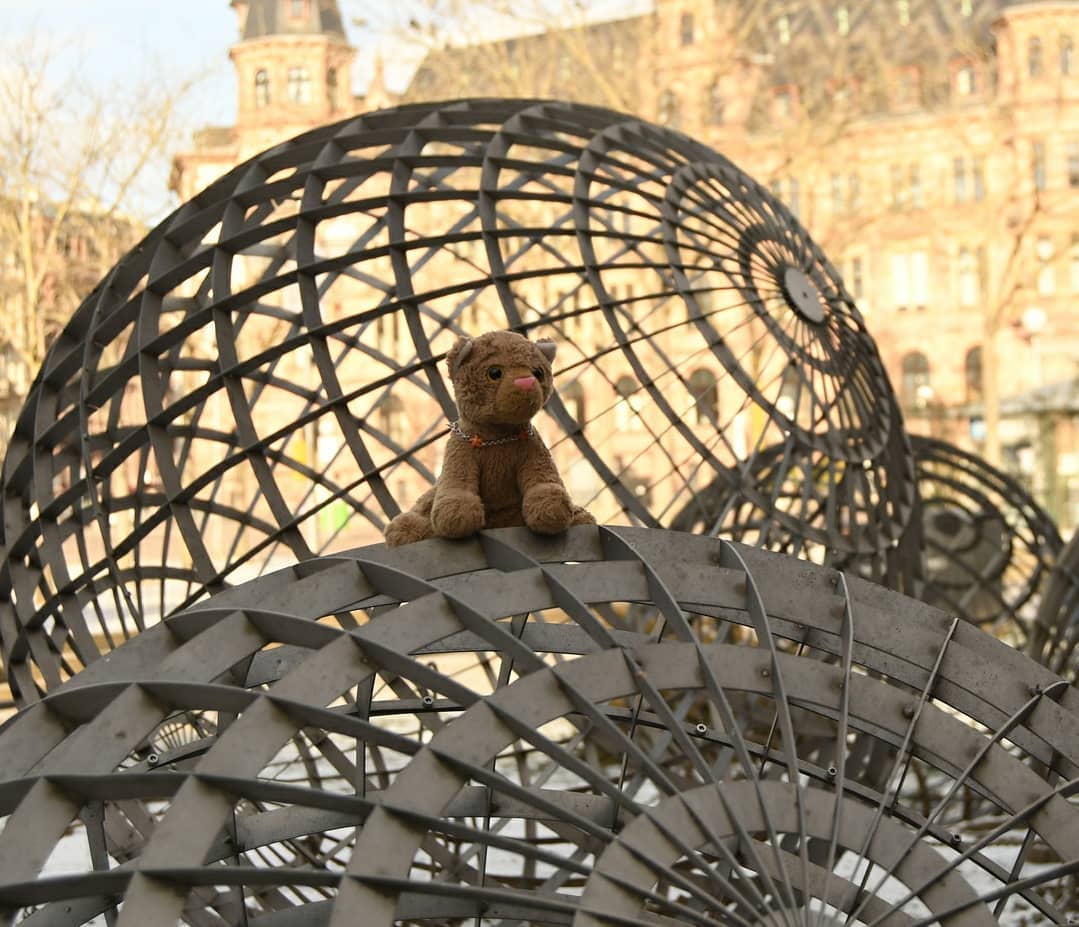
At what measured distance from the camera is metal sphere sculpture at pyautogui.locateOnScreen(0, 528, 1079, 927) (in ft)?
10.1

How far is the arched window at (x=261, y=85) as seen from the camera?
146ft

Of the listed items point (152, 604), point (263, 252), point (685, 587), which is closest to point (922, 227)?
point (152, 604)

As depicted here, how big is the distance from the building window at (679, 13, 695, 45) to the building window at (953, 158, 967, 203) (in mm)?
12340

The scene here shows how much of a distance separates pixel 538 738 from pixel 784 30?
151 feet

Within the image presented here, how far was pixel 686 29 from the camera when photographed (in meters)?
37.7

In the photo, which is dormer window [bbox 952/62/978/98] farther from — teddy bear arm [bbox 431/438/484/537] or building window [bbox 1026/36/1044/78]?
teddy bear arm [bbox 431/438/484/537]

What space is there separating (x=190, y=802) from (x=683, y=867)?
5.13 m

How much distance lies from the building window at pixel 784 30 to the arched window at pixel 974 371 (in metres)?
11.2

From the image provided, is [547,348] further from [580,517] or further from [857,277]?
A: [857,277]

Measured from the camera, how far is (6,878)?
303 centimetres

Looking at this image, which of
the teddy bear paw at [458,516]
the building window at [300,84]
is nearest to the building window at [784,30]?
the building window at [300,84]

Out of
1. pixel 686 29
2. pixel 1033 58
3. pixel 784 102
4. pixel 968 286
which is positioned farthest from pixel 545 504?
pixel 784 102

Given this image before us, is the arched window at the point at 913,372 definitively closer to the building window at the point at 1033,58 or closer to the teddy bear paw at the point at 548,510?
the building window at the point at 1033,58

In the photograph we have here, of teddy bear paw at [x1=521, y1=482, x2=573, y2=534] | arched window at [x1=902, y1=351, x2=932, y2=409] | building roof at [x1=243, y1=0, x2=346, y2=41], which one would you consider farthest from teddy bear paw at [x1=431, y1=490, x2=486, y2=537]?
arched window at [x1=902, y1=351, x2=932, y2=409]
